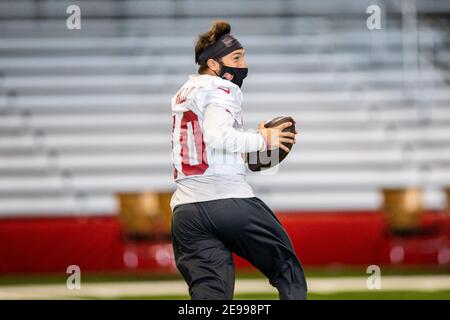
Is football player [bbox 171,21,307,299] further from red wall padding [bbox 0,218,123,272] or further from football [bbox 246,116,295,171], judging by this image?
red wall padding [bbox 0,218,123,272]

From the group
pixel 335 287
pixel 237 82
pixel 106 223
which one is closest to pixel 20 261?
pixel 106 223

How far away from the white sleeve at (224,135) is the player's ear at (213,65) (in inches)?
11.8

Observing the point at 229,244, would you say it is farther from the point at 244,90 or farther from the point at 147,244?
the point at 244,90

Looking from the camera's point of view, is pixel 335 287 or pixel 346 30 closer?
pixel 335 287

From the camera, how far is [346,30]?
46.1 feet

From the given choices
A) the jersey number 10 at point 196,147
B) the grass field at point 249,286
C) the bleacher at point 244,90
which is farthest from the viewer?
the bleacher at point 244,90

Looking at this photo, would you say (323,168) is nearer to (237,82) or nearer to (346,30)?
(346,30)

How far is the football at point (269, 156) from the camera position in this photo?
13.5ft

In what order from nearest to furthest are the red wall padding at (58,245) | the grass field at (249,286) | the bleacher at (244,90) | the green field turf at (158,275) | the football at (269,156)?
the football at (269,156)
the grass field at (249,286)
the green field turf at (158,275)
the red wall padding at (58,245)
the bleacher at (244,90)

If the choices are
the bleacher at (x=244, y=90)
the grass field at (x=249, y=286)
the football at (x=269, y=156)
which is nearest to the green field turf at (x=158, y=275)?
the grass field at (x=249, y=286)

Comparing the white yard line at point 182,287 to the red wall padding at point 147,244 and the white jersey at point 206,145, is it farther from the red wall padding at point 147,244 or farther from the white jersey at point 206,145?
the white jersey at point 206,145

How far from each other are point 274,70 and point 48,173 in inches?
133

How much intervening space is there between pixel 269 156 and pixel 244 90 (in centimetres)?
976

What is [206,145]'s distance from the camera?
12.9 ft
